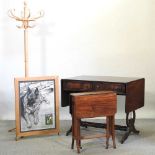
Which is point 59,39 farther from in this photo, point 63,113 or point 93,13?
point 63,113

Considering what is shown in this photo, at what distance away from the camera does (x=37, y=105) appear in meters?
3.61

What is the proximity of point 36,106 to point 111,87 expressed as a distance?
3.01 feet

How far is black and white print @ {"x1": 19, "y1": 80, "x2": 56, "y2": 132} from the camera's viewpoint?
3559 millimetres

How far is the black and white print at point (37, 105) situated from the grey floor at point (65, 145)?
0.16 m

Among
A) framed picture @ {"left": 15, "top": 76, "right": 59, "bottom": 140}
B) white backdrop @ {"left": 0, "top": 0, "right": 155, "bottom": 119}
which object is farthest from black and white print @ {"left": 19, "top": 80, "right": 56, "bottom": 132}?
white backdrop @ {"left": 0, "top": 0, "right": 155, "bottom": 119}

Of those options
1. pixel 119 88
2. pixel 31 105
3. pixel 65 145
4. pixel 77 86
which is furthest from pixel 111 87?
pixel 31 105

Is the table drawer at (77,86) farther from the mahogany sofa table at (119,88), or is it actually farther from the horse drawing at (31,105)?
the horse drawing at (31,105)

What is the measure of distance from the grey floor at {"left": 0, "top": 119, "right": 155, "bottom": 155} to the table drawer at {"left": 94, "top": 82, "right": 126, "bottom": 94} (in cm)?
59

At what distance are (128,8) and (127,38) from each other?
0.44 metres

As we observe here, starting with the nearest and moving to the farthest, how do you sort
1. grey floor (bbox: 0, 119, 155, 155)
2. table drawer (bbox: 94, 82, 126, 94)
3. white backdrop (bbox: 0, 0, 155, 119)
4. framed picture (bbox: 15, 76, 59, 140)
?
1. grey floor (bbox: 0, 119, 155, 155)
2. table drawer (bbox: 94, 82, 126, 94)
3. framed picture (bbox: 15, 76, 59, 140)
4. white backdrop (bbox: 0, 0, 155, 119)

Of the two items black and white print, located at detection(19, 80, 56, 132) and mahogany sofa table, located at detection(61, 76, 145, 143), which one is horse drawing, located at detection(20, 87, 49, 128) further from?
mahogany sofa table, located at detection(61, 76, 145, 143)

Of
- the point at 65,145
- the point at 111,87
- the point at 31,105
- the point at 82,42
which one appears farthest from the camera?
the point at 82,42

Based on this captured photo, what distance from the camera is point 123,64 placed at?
461 cm

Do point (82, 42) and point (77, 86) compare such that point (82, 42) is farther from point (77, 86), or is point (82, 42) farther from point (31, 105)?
point (31, 105)
